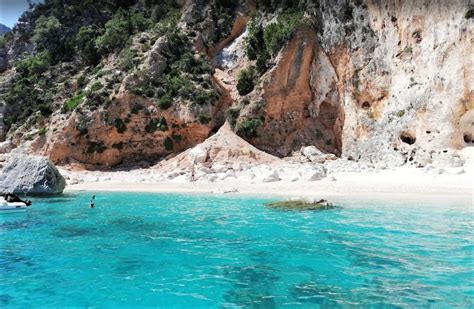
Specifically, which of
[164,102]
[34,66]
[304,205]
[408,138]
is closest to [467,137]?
[408,138]

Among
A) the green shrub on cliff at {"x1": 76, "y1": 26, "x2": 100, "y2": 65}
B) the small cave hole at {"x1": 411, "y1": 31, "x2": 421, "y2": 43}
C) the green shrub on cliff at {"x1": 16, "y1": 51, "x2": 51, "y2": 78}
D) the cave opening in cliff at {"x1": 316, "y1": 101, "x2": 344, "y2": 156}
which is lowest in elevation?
the cave opening in cliff at {"x1": 316, "y1": 101, "x2": 344, "y2": 156}

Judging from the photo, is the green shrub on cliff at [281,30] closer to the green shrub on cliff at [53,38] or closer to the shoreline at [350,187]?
the shoreline at [350,187]

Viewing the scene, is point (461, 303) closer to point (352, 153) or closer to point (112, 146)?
point (352, 153)

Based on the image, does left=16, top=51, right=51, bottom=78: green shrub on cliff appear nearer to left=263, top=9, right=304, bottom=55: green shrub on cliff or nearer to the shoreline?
the shoreline

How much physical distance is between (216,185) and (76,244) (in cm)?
1530

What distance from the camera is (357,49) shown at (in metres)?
32.5

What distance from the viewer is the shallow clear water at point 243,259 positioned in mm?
6277

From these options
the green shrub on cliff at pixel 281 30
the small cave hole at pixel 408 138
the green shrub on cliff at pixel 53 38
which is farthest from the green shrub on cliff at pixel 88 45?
the small cave hole at pixel 408 138

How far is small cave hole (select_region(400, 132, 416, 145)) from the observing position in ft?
90.4

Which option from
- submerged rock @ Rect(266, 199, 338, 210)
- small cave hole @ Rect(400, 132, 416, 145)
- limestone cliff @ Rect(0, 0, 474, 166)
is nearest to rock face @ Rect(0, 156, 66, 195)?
submerged rock @ Rect(266, 199, 338, 210)

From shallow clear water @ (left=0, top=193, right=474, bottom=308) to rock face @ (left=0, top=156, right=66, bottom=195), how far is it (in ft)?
21.7

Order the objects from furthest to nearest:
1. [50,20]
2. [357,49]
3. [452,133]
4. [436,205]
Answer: [50,20], [357,49], [452,133], [436,205]

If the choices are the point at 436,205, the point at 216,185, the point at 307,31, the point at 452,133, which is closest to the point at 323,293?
the point at 436,205

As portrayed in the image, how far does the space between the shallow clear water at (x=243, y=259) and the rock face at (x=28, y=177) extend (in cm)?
662
